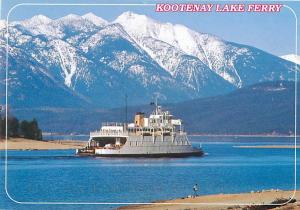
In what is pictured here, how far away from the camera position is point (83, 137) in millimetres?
17562

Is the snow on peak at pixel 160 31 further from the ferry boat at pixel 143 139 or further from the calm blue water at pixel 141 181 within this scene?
the ferry boat at pixel 143 139

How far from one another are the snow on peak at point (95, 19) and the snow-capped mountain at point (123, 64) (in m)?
0.03

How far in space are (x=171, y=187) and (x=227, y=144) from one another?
4.15 m

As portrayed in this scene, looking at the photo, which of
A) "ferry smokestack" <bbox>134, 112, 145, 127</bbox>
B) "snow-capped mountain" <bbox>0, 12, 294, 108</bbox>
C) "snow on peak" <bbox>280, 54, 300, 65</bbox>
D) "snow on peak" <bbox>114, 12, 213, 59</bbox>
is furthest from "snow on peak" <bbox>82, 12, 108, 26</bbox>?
"ferry smokestack" <bbox>134, 112, 145, 127</bbox>

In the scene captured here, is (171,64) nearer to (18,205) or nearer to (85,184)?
(85,184)

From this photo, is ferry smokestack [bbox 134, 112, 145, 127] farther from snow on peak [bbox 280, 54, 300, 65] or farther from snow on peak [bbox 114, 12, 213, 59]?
snow on peak [bbox 280, 54, 300, 65]

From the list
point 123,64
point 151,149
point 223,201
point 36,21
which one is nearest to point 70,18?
point 36,21

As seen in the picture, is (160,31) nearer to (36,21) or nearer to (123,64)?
(36,21)

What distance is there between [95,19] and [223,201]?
2.77m

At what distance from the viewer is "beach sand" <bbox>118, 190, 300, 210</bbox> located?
10.4m

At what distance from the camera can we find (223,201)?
11.1 meters

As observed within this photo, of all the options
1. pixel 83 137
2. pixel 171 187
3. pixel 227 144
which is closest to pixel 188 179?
pixel 171 187

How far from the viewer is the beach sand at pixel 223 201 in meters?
10.4

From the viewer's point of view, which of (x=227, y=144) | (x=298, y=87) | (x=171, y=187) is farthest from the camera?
(x=227, y=144)
